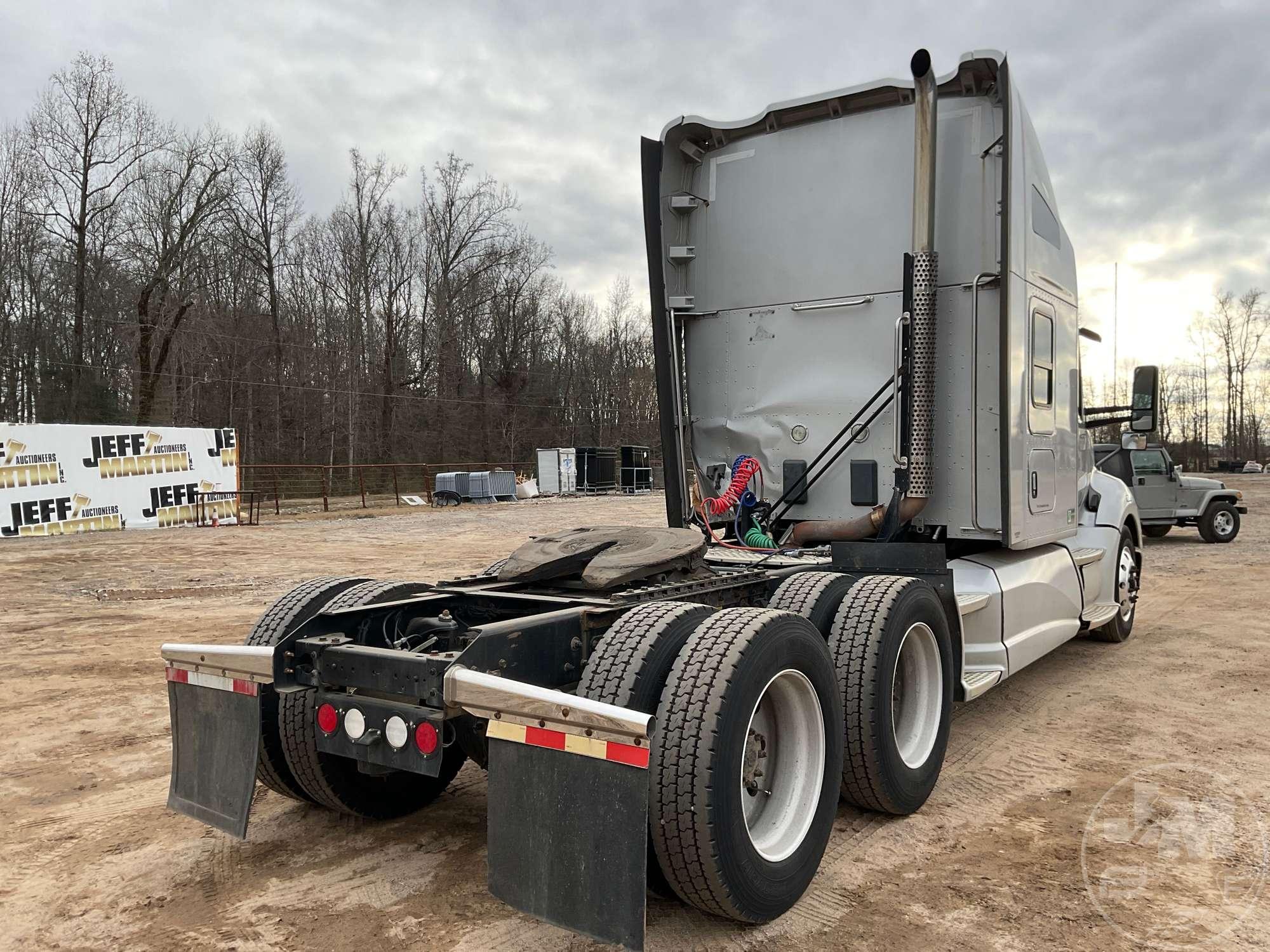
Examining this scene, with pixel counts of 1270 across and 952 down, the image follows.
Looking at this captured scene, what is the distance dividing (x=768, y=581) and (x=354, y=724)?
2191mm

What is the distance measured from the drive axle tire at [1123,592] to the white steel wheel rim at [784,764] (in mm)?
5348

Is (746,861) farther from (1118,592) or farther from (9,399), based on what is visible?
(9,399)

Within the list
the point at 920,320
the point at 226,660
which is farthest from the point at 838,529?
the point at 226,660

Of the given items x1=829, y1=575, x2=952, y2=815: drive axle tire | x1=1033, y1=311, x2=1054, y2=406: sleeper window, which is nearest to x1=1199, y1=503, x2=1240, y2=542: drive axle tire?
x1=1033, y1=311, x2=1054, y2=406: sleeper window

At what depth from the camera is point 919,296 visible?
536cm

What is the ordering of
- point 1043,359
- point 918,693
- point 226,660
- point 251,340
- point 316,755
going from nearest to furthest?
point 226,660, point 316,755, point 918,693, point 1043,359, point 251,340

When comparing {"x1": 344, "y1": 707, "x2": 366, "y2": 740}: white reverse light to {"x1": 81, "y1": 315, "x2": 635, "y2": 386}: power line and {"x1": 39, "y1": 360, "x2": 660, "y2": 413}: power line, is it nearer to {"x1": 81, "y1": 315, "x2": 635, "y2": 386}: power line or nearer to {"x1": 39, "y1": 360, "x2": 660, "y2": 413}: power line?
{"x1": 39, "y1": 360, "x2": 660, "y2": 413}: power line

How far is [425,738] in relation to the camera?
2926 millimetres

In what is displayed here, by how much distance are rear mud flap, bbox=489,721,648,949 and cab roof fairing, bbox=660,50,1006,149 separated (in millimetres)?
4550

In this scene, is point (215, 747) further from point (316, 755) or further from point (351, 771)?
point (351, 771)

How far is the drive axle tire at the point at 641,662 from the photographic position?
296cm

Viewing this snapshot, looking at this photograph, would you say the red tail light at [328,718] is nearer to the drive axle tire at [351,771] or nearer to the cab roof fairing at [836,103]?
the drive axle tire at [351,771]

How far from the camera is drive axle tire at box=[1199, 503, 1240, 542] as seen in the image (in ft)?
57.8

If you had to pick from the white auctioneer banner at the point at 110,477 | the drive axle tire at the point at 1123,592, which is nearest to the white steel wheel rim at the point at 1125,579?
the drive axle tire at the point at 1123,592
